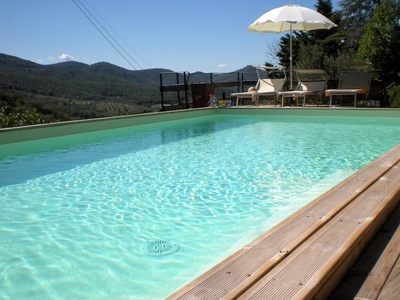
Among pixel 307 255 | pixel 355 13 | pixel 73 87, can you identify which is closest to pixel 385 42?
pixel 307 255

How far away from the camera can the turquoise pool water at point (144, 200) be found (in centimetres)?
212

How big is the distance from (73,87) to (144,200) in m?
22.1

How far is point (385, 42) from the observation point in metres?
10.1

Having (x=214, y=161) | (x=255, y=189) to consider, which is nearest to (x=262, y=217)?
(x=255, y=189)

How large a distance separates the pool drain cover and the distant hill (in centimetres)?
759

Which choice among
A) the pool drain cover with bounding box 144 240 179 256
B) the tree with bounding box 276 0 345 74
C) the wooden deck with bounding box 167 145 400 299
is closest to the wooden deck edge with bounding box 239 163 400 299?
the wooden deck with bounding box 167 145 400 299

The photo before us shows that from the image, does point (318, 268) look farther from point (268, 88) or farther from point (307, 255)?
point (268, 88)

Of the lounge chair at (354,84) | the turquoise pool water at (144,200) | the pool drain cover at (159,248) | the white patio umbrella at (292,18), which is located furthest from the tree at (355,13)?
the pool drain cover at (159,248)

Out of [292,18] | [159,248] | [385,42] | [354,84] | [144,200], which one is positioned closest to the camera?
[159,248]

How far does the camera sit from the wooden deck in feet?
3.90

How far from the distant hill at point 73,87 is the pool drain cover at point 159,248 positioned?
24.9ft

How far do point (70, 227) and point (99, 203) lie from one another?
570 millimetres

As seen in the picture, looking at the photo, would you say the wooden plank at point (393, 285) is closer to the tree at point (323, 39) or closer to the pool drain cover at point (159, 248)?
the pool drain cover at point (159, 248)

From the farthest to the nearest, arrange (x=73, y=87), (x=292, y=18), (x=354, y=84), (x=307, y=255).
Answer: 1. (x=73, y=87)
2. (x=354, y=84)
3. (x=292, y=18)
4. (x=307, y=255)
